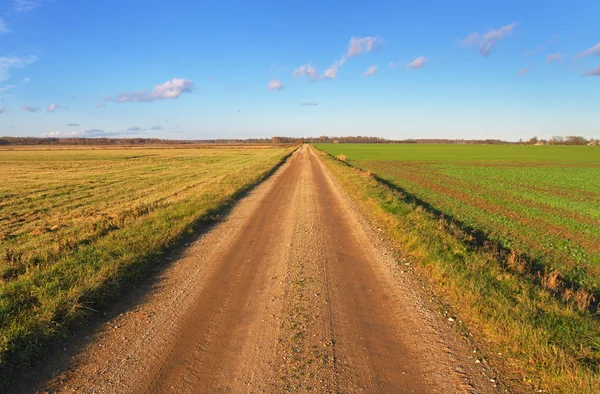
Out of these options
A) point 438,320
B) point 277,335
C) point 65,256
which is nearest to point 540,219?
point 438,320

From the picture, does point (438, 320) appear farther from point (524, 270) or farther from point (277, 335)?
point (524, 270)

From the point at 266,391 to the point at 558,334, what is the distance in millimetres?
4343

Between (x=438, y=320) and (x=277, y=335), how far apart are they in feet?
8.97

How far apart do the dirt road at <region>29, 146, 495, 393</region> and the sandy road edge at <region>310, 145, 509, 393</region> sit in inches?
1.1

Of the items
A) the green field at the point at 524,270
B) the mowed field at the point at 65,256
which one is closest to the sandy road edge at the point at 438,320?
the green field at the point at 524,270

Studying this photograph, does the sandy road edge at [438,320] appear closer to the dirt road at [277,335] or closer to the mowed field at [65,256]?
the dirt road at [277,335]

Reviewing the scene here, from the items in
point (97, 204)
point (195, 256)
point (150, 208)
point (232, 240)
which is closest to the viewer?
point (195, 256)

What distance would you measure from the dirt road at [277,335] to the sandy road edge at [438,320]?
3cm

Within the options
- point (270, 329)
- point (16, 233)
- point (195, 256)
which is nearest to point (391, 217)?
point (195, 256)

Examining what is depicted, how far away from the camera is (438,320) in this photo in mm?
5395

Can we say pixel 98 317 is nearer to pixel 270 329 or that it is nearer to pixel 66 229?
pixel 270 329

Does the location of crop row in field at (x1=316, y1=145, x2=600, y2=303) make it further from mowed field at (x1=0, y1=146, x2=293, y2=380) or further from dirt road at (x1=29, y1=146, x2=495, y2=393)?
mowed field at (x1=0, y1=146, x2=293, y2=380)

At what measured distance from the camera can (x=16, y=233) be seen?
1259 centimetres

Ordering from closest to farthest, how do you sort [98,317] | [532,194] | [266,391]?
[266,391], [98,317], [532,194]
